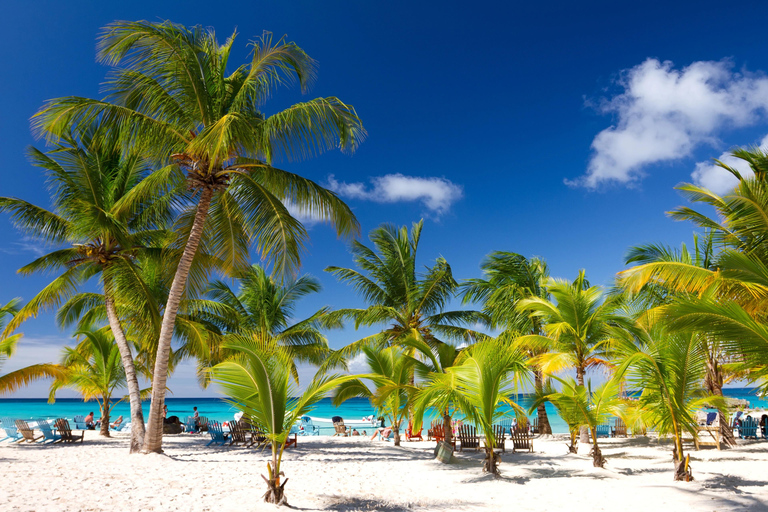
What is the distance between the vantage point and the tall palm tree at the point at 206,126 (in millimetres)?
9891

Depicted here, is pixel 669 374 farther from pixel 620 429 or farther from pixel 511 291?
pixel 620 429

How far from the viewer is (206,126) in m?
10.5

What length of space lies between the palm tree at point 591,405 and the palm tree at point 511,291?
7.59 meters

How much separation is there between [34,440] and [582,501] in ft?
54.4

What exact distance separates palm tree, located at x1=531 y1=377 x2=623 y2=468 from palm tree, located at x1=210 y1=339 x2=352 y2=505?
17.3 feet

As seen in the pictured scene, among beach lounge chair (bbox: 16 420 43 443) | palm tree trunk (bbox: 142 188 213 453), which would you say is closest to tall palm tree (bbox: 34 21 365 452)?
palm tree trunk (bbox: 142 188 213 453)

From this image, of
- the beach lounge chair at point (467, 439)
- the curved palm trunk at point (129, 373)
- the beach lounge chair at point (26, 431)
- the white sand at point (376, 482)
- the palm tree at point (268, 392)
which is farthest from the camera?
the beach lounge chair at point (26, 431)

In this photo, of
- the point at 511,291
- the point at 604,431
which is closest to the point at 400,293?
the point at 511,291

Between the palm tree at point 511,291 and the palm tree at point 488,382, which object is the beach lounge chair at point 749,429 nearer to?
the palm tree at point 511,291

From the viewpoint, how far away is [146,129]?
1024 centimetres

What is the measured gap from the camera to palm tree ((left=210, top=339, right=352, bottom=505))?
6.19m

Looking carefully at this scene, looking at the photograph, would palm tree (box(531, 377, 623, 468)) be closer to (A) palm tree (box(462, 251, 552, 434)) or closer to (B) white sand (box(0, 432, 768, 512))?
(B) white sand (box(0, 432, 768, 512))

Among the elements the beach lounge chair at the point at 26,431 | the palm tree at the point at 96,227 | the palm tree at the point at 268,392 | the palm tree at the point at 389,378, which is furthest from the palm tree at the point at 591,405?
the beach lounge chair at the point at 26,431

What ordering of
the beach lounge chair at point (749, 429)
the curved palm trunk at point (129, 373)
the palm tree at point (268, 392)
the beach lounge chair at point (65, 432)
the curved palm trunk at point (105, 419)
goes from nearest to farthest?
the palm tree at point (268, 392)
the curved palm trunk at point (129, 373)
the beach lounge chair at point (65, 432)
the beach lounge chair at point (749, 429)
the curved palm trunk at point (105, 419)
